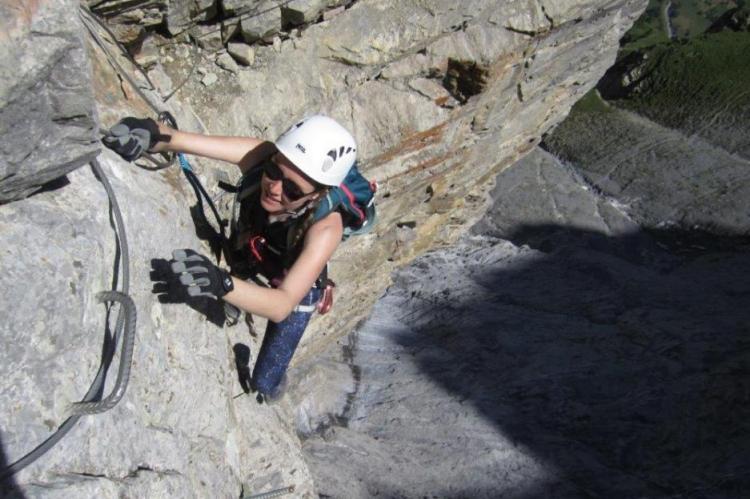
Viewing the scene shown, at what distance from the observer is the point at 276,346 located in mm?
5234

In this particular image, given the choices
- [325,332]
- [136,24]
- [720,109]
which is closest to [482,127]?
[325,332]

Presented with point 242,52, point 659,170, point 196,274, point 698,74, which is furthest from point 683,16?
point 196,274

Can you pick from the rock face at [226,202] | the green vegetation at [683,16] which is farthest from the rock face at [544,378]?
the green vegetation at [683,16]

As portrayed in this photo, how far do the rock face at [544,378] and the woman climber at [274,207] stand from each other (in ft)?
7.54

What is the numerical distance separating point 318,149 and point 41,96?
1.62 metres

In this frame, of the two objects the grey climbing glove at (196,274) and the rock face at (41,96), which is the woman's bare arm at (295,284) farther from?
the rock face at (41,96)

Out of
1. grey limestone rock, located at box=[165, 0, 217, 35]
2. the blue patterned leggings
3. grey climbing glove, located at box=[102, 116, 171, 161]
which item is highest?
grey limestone rock, located at box=[165, 0, 217, 35]

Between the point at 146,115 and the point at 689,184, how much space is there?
34.3 ft

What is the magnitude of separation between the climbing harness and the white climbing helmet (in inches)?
39.3

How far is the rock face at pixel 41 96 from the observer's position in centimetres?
255

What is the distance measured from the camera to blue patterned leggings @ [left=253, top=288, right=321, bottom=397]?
521 centimetres

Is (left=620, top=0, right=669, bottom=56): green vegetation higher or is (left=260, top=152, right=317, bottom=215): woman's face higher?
(left=260, top=152, right=317, bottom=215): woman's face

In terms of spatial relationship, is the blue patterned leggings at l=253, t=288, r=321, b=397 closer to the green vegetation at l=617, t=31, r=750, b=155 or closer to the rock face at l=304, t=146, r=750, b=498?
the rock face at l=304, t=146, r=750, b=498

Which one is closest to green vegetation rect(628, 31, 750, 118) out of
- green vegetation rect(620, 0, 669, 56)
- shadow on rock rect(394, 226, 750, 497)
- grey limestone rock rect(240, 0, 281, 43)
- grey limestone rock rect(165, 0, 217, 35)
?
green vegetation rect(620, 0, 669, 56)
